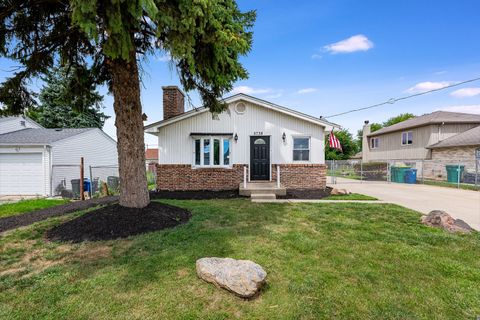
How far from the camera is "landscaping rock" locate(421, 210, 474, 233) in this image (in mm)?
5039

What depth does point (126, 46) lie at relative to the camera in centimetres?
376

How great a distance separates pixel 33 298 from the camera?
103 inches

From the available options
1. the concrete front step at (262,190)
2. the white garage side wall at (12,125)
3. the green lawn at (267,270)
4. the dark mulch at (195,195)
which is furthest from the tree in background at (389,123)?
the white garage side wall at (12,125)

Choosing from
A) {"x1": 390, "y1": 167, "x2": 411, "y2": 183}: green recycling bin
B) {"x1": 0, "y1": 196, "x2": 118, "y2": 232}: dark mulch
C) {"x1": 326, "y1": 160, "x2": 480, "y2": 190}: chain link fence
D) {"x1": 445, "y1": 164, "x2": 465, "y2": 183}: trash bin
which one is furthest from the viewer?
{"x1": 390, "y1": 167, "x2": 411, "y2": 183}: green recycling bin

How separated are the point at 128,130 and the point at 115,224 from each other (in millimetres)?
2119

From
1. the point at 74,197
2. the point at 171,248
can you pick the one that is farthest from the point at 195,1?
the point at 74,197

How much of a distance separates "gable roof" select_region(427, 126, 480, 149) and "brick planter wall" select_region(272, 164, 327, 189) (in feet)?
42.2

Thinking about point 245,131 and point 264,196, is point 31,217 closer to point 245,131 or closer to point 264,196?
point 264,196

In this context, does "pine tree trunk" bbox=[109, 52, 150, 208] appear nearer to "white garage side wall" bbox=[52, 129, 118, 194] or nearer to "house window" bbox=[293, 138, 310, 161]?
"house window" bbox=[293, 138, 310, 161]

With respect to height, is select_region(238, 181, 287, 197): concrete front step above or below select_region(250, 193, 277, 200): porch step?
above

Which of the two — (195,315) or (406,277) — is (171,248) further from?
(406,277)

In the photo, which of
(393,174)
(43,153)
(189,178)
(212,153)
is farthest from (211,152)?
(393,174)

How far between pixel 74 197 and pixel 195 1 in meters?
10.5

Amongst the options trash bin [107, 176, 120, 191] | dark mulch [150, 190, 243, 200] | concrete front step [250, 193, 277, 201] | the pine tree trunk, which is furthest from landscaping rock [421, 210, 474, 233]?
trash bin [107, 176, 120, 191]
